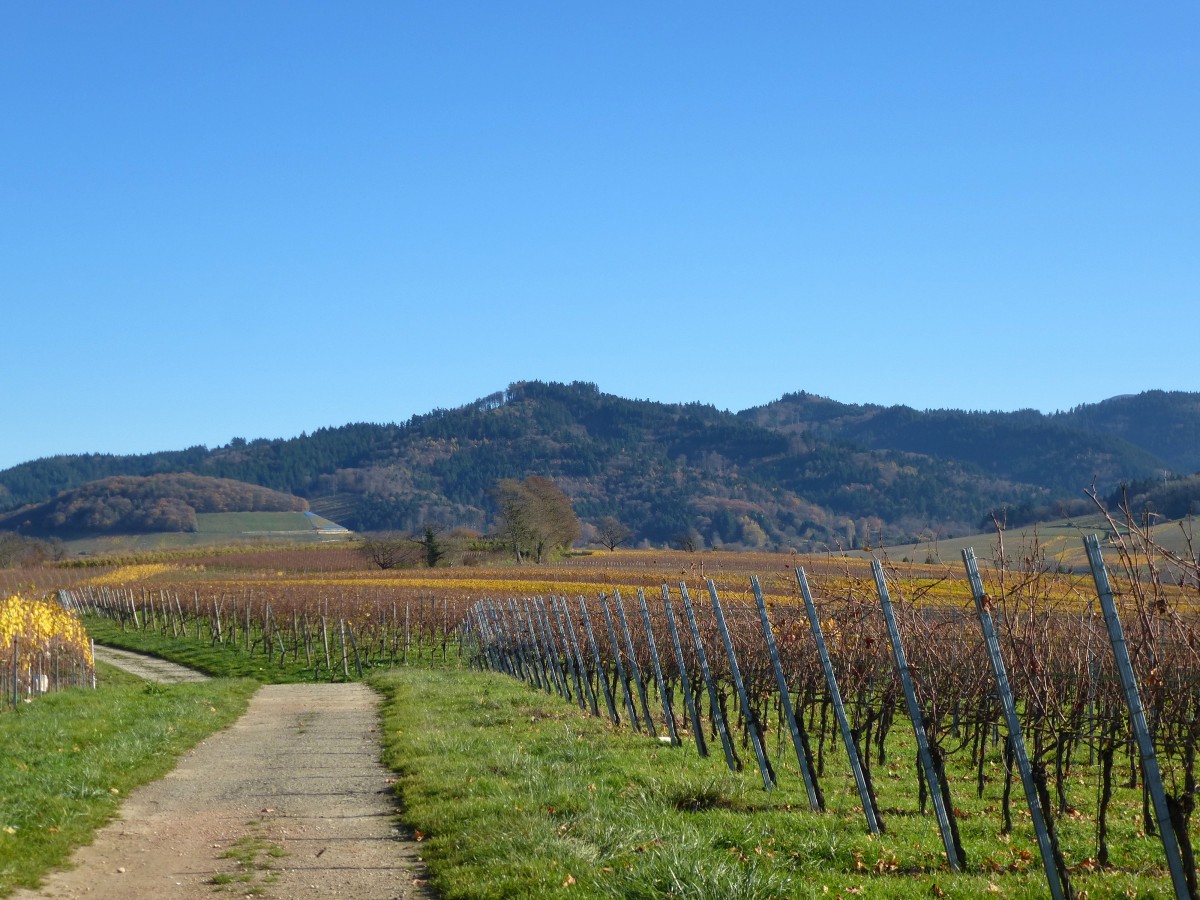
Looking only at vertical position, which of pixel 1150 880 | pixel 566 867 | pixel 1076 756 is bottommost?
pixel 1076 756

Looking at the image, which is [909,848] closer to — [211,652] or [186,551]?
[211,652]

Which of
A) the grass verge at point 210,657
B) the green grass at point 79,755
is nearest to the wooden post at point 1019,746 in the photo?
the green grass at point 79,755

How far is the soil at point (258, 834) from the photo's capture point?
7.29m

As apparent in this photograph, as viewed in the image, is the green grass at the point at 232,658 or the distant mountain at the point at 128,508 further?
the distant mountain at the point at 128,508

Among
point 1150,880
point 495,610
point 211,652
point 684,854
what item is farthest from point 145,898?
point 211,652

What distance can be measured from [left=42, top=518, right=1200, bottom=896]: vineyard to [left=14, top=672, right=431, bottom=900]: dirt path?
334 centimetres

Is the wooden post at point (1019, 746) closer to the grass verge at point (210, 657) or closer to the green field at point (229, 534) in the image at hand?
the grass verge at point (210, 657)

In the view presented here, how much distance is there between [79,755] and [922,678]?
8417 millimetres

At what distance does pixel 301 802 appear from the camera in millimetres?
10133

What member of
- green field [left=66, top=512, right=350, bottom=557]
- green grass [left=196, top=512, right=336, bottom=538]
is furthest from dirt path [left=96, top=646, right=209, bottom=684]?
green grass [left=196, top=512, right=336, bottom=538]

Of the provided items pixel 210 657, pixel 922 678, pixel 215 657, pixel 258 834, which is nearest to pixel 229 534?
pixel 210 657

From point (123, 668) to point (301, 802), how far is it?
2454cm

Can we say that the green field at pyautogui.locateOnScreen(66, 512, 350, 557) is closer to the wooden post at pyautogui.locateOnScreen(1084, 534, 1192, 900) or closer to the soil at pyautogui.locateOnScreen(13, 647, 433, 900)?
the soil at pyautogui.locateOnScreen(13, 647, 433, 900)

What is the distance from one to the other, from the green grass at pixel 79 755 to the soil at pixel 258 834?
0.20 m
